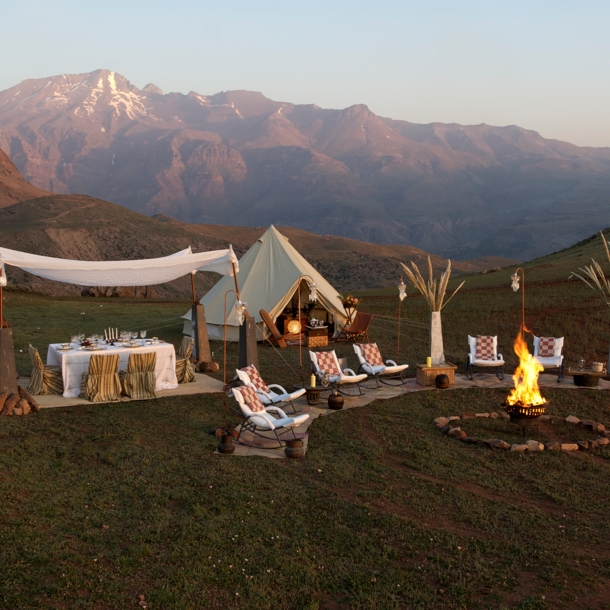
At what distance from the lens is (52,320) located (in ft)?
69.9

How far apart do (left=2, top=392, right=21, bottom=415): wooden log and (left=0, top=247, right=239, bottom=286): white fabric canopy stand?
172 centimetres

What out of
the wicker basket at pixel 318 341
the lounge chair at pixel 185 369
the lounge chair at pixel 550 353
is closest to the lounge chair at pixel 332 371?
the lounge chair at pixel 185 369

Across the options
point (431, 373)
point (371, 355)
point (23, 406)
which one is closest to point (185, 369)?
point (23, 406)

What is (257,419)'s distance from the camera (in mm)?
8812

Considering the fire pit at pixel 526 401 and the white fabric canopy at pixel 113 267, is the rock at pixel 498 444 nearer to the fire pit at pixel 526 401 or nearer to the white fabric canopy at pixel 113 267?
the fire pit at pixel 526 401

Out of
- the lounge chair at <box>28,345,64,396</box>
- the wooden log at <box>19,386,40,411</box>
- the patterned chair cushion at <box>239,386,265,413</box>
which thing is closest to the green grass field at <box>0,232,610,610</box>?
the wooden log at <box>19,386,40,411</box>

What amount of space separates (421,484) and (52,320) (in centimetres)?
1694

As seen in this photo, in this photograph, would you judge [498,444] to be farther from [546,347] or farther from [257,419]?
[546,347]

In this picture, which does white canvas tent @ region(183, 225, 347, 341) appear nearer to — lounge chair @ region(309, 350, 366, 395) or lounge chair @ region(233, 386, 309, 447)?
lounge chair @ region(309, 350, 366, 395)

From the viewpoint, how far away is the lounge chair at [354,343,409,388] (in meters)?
12.4

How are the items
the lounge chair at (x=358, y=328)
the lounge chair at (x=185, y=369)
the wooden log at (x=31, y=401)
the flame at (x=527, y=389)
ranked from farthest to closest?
1. the lounge chair at (x=358, y=328)
2. the lounge chair at (x=185, y=369)
3. the wooden log at (x=31, y=401)
4. the flame at (x=527, y=389)

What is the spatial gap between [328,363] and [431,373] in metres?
2.02

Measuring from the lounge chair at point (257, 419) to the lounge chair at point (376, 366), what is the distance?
3.37 m

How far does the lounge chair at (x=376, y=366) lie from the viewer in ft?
40.7
